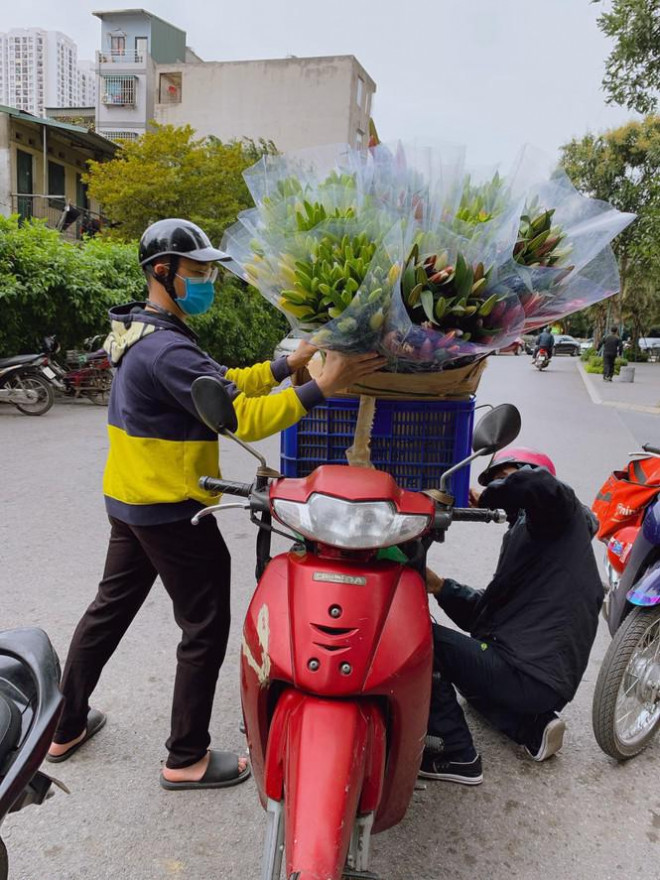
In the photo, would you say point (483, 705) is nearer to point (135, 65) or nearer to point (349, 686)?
point (349, 686)

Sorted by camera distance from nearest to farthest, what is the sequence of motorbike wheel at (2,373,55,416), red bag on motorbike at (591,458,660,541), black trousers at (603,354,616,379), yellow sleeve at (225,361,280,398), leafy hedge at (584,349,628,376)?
1. yellow sleeve at (225,361,280,398)
2. red bag on motorbike at (591,458,660,541)
3. motorbike wheel at (2,373,55,416)
4. black trousers at (603,354,616,379)
5. leafy hedge at (584,349,628,376)

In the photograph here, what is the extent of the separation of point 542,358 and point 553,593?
2440 cm

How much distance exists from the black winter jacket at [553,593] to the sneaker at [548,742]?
5.6 inches

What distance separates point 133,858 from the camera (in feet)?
6.84

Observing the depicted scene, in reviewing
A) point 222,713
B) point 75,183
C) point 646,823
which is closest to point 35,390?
point 222,713

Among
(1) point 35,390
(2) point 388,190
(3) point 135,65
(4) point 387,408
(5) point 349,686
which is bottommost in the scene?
(1) point 35,390

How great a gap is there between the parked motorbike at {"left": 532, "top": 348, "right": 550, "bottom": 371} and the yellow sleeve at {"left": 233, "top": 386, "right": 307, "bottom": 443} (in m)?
24.9

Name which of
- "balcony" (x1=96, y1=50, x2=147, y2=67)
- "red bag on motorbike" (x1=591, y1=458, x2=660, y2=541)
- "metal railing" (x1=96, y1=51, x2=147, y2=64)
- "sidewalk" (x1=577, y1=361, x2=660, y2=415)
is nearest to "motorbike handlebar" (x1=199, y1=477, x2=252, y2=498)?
"red bag on motorbike" (x1=591, y1=458, x2=660, y2=541)

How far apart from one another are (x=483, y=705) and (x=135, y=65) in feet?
154

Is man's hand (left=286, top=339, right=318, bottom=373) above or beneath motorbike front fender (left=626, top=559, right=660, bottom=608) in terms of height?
above

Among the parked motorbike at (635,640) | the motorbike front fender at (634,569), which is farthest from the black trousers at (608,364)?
the motorbike front fender at (634,569)

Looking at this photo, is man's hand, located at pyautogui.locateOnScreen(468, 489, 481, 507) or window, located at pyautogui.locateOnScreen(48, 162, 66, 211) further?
window, located at pyautogui.locateOnScreen(48, 162, 66, 211)

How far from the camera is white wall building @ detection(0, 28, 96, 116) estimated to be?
7438 cm

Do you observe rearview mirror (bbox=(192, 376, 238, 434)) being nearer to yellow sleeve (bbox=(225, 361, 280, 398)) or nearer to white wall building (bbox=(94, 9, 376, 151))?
yellow sleeve (bbox=(225, 361, 280, 398))
